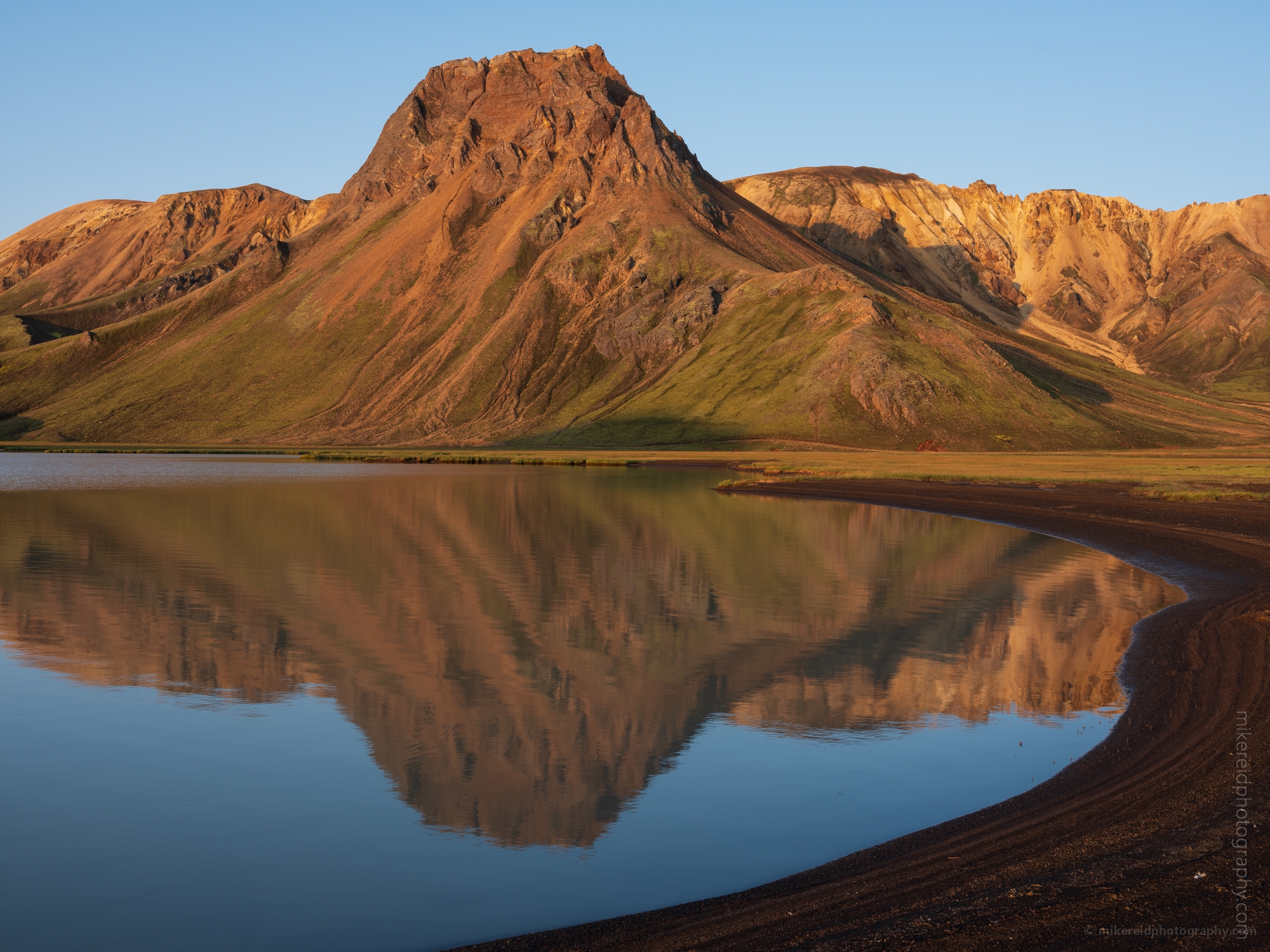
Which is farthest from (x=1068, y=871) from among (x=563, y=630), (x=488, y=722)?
(x=563, y=630)

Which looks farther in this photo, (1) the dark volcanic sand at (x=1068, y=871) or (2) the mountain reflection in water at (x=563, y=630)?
(2) the mountain reflection in water at (x=563, y=630)

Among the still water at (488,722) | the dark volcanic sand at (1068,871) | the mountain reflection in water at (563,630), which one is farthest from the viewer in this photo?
the mountain reflection in water at (563,630)

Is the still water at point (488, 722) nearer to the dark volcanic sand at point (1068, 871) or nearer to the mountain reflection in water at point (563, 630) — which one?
the mountain reflection in water at point (563, 630)

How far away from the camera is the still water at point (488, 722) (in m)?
13.2

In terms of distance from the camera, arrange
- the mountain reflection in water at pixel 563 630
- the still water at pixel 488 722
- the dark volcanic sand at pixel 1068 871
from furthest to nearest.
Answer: the mountain reflection in water at pixel 563 630 < the still water at pixel 488 722 < the dark volcanic sand at pixel 1068 871

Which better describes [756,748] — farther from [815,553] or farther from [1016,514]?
[1016,514]

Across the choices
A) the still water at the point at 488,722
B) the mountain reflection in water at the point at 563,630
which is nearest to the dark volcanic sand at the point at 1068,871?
the still water at the point at 488,722

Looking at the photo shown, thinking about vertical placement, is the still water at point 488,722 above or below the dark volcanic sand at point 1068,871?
below

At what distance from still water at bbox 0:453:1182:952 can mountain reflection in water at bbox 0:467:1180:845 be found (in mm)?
129

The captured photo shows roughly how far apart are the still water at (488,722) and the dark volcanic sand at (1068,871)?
744 millimetres

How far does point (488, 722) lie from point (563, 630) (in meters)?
9.96

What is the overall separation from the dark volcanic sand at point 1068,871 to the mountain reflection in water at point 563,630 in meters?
3.07

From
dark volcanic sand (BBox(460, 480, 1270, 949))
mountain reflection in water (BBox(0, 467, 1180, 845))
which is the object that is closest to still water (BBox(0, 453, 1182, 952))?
mountain reflection in water (BBox(0, 467, 1180, 845))

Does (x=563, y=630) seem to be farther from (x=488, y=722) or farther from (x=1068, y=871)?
(x=1068, y=871)
